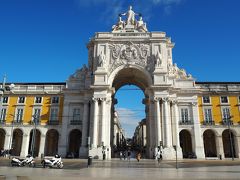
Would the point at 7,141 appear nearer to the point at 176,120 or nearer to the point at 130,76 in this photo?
the point at 130,76

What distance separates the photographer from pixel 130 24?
193 ft

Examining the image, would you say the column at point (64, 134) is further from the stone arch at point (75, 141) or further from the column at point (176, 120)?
the column at point (176, 120)

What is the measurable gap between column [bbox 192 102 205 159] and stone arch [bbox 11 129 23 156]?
129 feet

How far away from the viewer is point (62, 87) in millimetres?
56250

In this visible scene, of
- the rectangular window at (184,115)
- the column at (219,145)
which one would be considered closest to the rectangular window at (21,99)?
the rectangular window at (184,115)

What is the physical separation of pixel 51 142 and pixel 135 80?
82.8 ft

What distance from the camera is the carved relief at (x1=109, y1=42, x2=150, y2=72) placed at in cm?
5231

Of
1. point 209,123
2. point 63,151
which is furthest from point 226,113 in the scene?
point 63,151

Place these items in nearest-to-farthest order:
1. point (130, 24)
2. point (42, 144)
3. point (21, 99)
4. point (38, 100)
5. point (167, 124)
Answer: point (167, 124), point (42, 144), point (38, 100), point (21, 99), point (130, 24)

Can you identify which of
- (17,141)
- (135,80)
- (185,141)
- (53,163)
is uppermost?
(135,80)

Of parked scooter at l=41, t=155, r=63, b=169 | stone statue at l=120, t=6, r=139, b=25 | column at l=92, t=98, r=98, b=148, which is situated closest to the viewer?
parked scooter at l=41, t=155, r=63, b=169

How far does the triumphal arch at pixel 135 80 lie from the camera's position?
47312mm

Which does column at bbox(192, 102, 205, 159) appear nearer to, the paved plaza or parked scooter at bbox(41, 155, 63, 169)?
the paved plaza

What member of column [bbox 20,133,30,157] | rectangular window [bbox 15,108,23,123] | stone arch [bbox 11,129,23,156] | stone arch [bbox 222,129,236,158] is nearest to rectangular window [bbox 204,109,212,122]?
stone arch [bbox 222,129,236,158]
